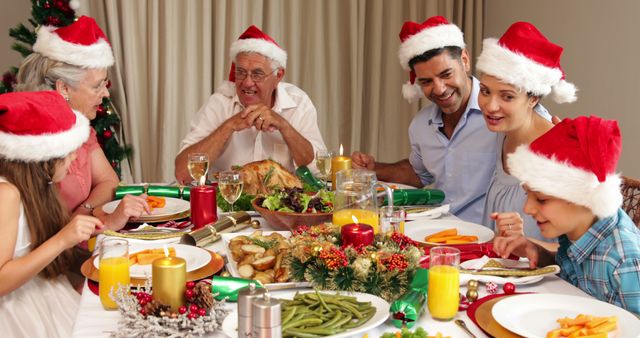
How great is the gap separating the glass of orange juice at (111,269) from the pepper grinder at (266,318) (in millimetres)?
491

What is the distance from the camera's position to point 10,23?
14.6ft

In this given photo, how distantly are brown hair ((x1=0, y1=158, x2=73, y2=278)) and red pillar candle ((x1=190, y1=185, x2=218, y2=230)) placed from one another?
15.8 inches

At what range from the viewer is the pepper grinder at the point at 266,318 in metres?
1.03

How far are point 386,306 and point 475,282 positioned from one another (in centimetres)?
25

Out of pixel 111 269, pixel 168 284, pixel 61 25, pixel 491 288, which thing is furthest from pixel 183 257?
pixel 61 25

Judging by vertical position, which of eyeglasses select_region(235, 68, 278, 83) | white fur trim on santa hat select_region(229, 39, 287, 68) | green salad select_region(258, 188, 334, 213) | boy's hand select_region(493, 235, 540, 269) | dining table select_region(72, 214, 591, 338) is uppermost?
white fur trim on santa hat select_region(229, 39, 287, 68)

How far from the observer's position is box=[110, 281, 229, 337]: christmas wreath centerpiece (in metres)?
1.29

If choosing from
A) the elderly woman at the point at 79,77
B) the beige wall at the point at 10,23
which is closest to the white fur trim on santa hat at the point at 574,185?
the elderly woman at the point at 79,77

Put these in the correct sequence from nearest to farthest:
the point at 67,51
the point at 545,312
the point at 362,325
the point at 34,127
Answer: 1. the point at 362,325
2. the point at 545,312
3. the point at 34,127
4. the point at 67,51

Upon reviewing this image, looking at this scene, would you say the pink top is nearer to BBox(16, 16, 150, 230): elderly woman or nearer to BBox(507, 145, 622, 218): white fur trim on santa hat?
BBox(16, 16, 150, 230): elderly woman

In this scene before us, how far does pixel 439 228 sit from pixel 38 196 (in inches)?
47.1

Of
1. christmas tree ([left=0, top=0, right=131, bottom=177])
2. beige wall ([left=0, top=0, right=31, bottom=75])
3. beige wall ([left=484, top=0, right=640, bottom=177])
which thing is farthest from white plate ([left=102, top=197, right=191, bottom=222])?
beige wall ([left=0, top=0, right=31, bottom=75])

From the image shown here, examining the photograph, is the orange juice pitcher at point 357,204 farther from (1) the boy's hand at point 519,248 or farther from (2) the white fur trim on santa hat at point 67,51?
(2) the white fur trim on santa hat at point 67,51

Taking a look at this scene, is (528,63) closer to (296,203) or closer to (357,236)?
(296,203)
